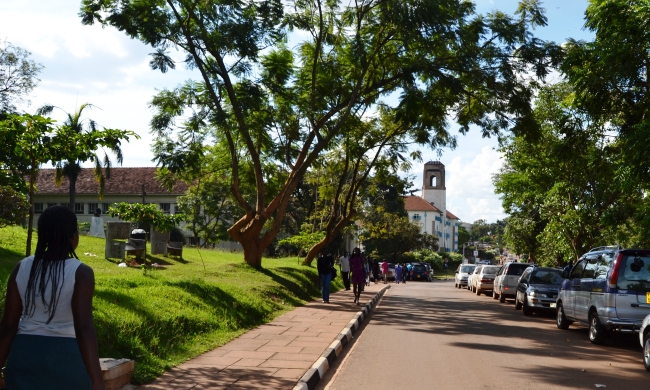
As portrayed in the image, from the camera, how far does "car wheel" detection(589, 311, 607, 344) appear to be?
44.3ft

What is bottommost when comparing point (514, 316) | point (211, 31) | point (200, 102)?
point (514, 316)

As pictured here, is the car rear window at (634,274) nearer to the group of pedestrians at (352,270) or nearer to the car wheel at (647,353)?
the car wheel at (647,353)

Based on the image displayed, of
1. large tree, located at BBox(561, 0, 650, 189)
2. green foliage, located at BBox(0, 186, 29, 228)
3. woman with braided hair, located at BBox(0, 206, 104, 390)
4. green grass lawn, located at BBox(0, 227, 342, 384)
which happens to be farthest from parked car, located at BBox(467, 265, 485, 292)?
woman with braided hair, located at BBox(0, 206, 104, 390)

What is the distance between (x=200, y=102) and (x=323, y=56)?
457 cm

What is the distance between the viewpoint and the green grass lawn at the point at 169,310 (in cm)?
922

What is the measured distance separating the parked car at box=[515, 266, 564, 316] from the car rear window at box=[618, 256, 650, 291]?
7778 millimetres

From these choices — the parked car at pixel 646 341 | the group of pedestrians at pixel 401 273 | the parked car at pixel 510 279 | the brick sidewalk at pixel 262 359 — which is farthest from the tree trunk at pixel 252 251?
the group of pedestrians at pixel 401 273

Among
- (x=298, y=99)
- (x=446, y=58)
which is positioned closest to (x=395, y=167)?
(x=298, y=99)

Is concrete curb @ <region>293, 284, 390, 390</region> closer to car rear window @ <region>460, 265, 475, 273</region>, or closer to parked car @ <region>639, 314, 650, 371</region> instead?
parked car @ <region>639, 314, 650, 371</region>

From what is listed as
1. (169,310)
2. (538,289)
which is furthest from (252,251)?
(169,310)

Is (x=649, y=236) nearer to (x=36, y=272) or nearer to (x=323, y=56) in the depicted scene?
(x=323, y=56)

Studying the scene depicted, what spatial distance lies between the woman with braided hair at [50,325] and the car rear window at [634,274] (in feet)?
36.6

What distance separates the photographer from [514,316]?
69.1 ft

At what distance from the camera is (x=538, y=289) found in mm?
20703
